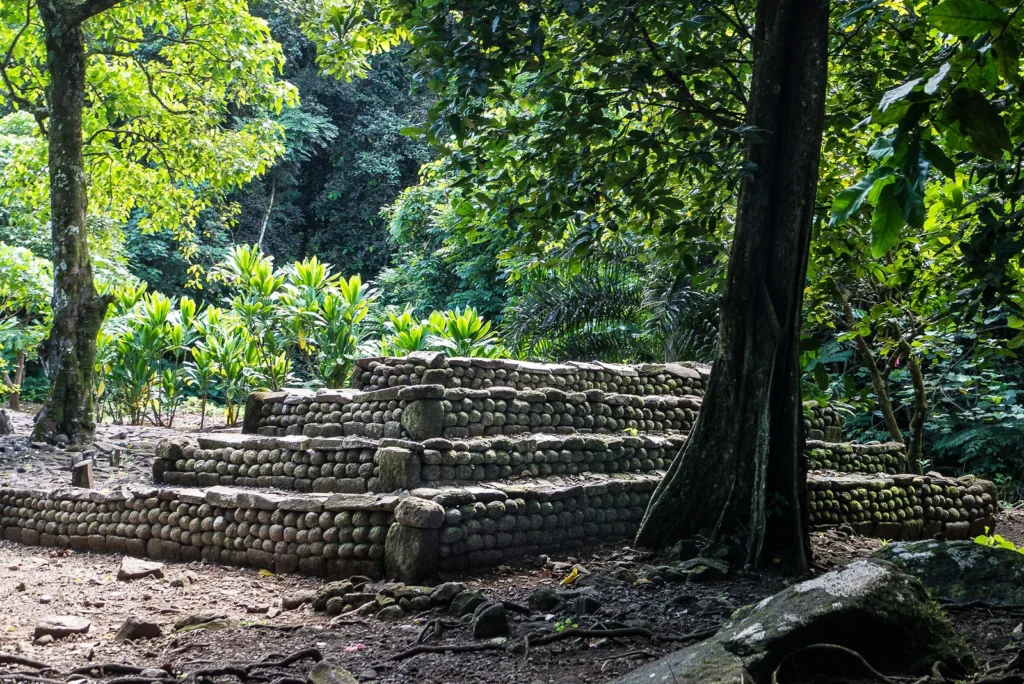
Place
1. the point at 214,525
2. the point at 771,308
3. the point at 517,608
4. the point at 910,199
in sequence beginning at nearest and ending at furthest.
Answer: the point at 910,199 < the point at 517,608 < the point at 771,308 < the point at 214,525

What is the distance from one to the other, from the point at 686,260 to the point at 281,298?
23.5ft

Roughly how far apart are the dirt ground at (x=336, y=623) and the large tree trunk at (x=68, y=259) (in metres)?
3.08

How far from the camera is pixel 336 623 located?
4.88 m

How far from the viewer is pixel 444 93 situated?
5.36 metres

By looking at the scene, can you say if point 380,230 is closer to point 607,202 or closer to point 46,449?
point 46,449

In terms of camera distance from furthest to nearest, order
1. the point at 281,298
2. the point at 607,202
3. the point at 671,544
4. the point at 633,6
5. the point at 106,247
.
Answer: the point at 106,247, the point at 281,298, the point at 671,544, the point at 607,202, the point at 633,6

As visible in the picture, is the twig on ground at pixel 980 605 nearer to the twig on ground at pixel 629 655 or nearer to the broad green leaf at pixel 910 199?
the twig on ground at pixel 629 655

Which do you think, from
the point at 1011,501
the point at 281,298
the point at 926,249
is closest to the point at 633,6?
the point at 926,249

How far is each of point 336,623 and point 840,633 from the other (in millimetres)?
2812

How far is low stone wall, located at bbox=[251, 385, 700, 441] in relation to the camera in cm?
698

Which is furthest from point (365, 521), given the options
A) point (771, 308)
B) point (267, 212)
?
point (267, 212)

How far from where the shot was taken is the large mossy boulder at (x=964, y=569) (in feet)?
14.3

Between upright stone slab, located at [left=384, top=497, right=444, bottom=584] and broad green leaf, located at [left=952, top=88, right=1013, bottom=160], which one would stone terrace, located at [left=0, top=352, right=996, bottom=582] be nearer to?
upright stone slab, located at [left=384, top=497, right=444, bottom=584]

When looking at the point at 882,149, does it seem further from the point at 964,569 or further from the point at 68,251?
the point at 68,251
